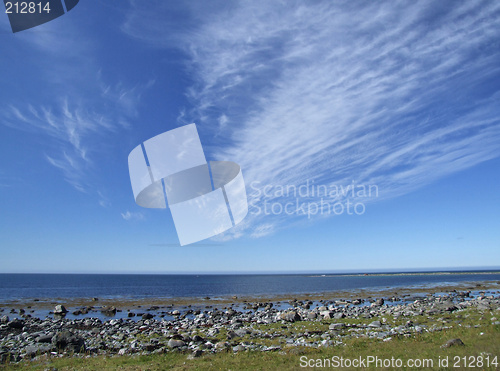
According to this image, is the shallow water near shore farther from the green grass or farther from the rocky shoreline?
the green grass

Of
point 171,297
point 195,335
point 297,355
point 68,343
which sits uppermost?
point 297,355

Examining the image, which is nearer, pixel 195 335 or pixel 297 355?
pixel 297 355

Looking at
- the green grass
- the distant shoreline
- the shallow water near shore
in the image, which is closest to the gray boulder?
the green grass

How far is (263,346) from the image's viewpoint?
1714cm

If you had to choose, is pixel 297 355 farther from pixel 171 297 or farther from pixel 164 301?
pixel 171 297

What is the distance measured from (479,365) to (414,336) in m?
7.05

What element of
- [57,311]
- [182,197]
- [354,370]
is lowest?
[57,311]

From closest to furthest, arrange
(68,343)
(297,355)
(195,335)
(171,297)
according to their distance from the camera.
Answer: (297,355), (68,343), (195,335), (171,297)

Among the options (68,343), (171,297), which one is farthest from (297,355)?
(171,297)

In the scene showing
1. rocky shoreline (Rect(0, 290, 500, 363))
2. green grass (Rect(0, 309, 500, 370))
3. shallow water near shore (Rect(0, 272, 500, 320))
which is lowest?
shallow water near shore (Rect(0, 272, 500, 320))

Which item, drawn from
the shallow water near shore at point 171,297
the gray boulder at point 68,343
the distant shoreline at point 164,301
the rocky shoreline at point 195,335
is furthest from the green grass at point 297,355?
the distant shoreline at point 164,301

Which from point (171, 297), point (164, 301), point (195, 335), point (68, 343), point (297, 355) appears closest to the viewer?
point (297, 355)

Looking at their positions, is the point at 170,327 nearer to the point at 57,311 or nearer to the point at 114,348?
the point at 114,348

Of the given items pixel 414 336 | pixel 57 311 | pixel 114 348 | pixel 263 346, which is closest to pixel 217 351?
pixel 263 346
